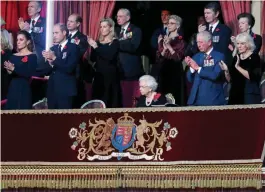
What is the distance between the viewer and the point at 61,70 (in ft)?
36.5

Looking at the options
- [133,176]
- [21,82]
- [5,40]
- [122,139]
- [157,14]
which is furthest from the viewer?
[5,40]

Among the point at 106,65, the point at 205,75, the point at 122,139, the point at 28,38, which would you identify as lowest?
the point at 122,139

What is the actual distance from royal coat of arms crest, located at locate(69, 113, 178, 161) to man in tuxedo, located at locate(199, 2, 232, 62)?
1.11 meters

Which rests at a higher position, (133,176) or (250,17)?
(250,17)

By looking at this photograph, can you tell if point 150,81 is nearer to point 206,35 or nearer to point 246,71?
point 206,35

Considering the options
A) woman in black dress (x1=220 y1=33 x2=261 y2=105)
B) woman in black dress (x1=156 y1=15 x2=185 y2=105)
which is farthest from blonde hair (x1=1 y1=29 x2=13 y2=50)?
woman in black dress (x1=220 y1=33 x2=261 y2=105)

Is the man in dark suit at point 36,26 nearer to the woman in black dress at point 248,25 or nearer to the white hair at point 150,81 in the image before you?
the white hair at point 150,81

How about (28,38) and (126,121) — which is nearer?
(126,121)

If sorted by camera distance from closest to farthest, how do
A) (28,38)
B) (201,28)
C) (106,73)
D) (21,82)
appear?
(201,28) → (106,73) → (21,82) → (28,38)

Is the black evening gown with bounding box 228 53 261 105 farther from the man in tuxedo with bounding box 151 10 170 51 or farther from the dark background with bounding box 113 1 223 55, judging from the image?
the man in tuxedo with bounding box 151 10 170 51

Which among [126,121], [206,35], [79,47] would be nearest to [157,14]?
[206,35]

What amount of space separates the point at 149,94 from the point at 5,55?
1.97 meters

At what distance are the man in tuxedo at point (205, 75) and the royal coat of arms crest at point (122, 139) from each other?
51 cm

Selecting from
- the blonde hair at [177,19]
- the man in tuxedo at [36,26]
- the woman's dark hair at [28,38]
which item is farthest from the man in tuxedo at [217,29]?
the woman's dark hair at [28,38]
